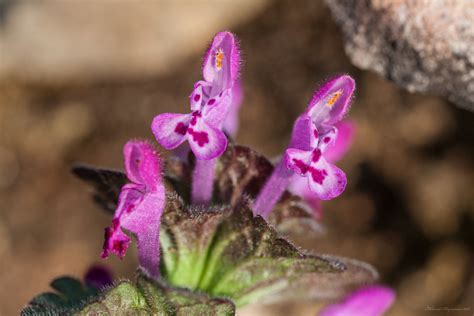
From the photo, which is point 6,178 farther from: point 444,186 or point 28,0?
point 444,186

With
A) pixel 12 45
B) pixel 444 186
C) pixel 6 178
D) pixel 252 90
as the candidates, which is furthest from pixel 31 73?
pixel 444 186

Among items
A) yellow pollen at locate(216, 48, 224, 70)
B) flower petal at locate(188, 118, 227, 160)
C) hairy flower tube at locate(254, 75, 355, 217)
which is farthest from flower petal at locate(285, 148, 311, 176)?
yellow pollen at locate(216, 48, 224, 70)

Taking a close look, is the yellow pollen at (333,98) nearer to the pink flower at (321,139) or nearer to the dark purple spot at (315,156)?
the pink flower at (321,139)

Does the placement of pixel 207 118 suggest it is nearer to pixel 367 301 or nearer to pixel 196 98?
pixel 196 98

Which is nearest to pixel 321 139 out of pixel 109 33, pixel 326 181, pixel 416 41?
pixel 326 181

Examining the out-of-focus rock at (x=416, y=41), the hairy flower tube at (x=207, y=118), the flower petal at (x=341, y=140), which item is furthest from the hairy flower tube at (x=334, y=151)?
the hairy flower tube at (x=207, y=118)

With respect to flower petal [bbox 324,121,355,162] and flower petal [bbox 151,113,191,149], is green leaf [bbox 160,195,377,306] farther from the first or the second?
flower petal [bbox 324,121,355,162]
